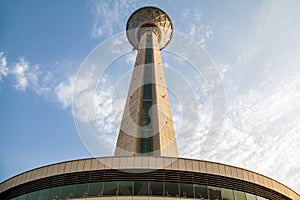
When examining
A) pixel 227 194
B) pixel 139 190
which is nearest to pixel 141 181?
pixel 139 190

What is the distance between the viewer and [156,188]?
19.7 meters

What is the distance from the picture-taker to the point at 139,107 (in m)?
40.7

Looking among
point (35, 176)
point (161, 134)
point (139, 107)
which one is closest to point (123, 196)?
point (35, 176)

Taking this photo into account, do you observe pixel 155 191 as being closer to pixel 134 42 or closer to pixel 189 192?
pixel 189 192

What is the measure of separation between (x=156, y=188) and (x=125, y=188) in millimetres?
2202

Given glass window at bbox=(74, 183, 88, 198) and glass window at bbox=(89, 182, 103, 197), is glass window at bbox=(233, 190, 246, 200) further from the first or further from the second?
glass window at bbox=(74, 183, 88, 198)

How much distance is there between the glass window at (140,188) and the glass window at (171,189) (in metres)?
1.50

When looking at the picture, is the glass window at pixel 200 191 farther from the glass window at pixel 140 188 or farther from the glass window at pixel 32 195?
the glass window at pixel 32 195

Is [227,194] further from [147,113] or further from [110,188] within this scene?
[147,113]

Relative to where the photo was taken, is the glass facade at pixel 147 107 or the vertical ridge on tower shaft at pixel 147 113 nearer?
the vertical ridge on tower shaft at pixel 147 113

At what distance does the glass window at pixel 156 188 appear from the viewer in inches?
767

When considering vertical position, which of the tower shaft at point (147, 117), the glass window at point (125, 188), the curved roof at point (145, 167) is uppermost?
the tower shaft at point (147, 117)

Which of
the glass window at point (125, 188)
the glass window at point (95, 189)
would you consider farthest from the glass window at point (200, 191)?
the glass window at point (95, 189)

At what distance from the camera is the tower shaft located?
116ft
